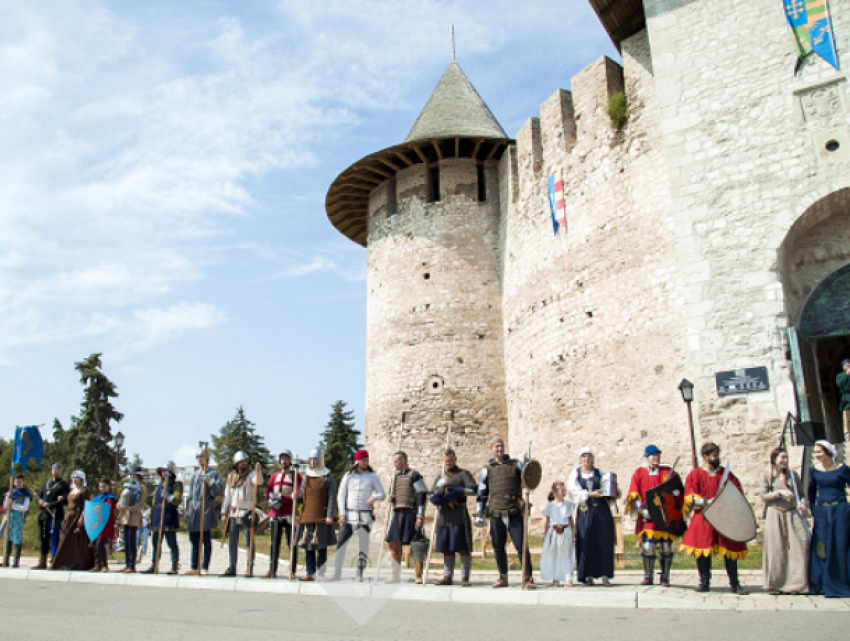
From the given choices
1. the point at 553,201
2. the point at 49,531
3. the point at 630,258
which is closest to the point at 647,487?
the point at 630,258

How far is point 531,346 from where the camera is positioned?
52.0 feet

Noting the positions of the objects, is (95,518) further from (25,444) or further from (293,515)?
(25,444)

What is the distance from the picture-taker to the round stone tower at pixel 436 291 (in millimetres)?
17797

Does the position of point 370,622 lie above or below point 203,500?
below

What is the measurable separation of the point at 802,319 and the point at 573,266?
16.5ft

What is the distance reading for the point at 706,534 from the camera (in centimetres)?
609

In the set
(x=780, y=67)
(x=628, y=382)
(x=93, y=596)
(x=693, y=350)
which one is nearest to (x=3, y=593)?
(x=93, y=596)

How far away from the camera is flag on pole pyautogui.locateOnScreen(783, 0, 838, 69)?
9.70 meters

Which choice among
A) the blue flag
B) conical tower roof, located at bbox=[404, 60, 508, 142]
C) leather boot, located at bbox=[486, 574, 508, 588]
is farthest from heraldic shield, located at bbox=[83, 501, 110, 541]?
conical tower roof, located at bbox=[404, 60, 508, 142]

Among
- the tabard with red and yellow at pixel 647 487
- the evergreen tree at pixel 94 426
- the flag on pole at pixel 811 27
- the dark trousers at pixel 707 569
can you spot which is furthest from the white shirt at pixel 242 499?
the evergreen tree at pixel 94 426

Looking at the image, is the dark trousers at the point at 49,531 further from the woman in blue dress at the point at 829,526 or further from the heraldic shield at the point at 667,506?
the woman in blue dress at the point at 829,526

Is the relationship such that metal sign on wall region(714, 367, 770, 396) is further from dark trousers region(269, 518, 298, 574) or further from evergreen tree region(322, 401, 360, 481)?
evergreen tree region(322, 401, 360, 481)

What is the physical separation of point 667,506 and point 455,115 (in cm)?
1558

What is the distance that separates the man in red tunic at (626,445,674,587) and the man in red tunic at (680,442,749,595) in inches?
9.3
